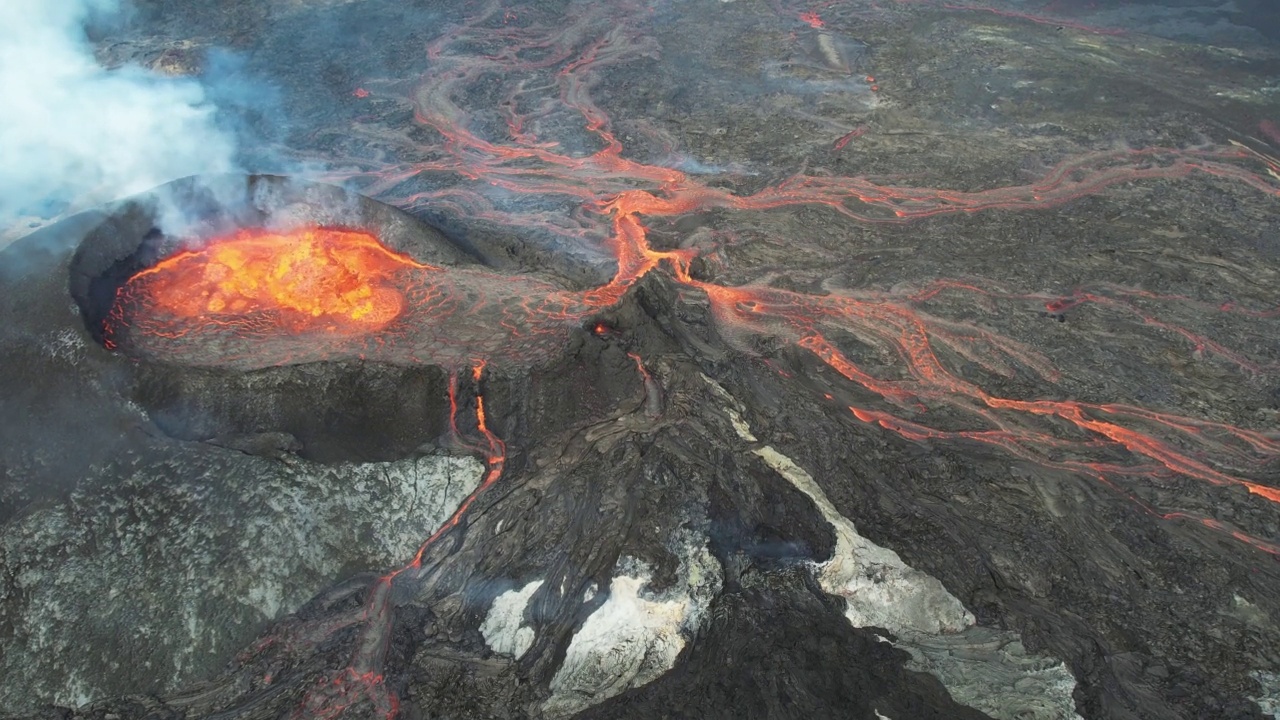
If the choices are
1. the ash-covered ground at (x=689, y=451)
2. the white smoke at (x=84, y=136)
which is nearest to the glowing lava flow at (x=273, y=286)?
the ash-covered ground at (x=689, y=451)

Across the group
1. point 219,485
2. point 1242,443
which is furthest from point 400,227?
point 1242,443

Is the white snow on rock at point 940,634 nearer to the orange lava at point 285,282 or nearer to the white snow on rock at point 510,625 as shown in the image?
the white snow on rock at point 510,625

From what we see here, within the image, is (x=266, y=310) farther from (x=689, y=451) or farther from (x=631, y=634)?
(x=631, y=634)

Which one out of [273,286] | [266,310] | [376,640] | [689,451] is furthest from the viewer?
[273,286]

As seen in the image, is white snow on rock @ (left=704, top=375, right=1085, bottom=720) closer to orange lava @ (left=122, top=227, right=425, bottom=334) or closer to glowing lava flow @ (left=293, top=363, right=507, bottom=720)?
glowing lava flow @ (left=293, top=363, right=507, bottom=720)

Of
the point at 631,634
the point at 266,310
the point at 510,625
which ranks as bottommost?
the point at 510,625

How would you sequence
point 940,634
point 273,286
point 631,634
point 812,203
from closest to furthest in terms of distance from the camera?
point 631,634 → point 940,634 → point 273,286 → point 812,203

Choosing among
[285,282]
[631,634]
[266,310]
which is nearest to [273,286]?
[285,282]

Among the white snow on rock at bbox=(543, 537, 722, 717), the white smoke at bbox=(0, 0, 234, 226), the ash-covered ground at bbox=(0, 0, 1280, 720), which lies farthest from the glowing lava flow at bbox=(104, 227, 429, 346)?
the white snow on rock at bbox=(543, 537, 722, 717)
